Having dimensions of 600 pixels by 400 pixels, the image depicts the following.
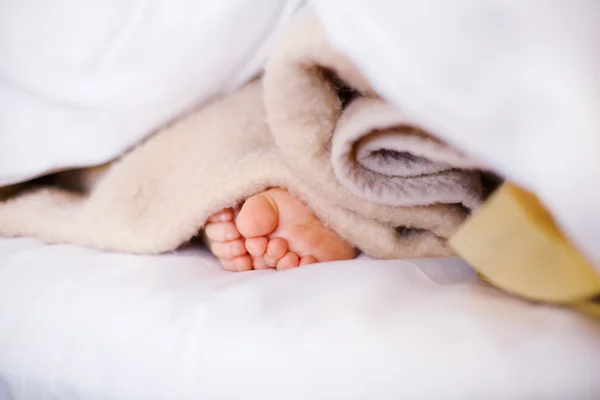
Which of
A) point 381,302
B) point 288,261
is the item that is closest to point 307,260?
point 288,261

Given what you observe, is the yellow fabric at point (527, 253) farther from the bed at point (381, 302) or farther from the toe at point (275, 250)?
the toe at point (275, 250)

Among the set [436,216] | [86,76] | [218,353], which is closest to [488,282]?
[436,216]

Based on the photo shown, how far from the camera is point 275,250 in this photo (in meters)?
0.45

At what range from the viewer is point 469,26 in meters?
0.28

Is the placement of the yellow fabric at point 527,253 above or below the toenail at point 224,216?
above

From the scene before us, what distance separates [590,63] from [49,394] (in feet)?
1.31

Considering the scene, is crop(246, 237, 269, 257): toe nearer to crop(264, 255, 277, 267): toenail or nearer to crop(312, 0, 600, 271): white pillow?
crop(264, 255, 277, 267): toenail

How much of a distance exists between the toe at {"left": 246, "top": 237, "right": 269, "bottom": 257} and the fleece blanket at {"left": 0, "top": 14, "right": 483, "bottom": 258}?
0.04 metres

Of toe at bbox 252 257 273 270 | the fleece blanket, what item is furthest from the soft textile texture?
toe at bbox 252 257 273 270

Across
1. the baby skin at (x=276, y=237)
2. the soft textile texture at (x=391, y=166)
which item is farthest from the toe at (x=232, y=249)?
the soft textile texture at (x=391, y=166)

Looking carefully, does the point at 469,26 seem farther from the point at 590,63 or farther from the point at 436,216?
the point at 436,216

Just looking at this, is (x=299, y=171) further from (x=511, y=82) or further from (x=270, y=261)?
(x=511, y=82)

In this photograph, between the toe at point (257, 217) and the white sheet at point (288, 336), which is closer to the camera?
the white sheet at point (288, 336)

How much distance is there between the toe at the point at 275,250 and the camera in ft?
1.48
